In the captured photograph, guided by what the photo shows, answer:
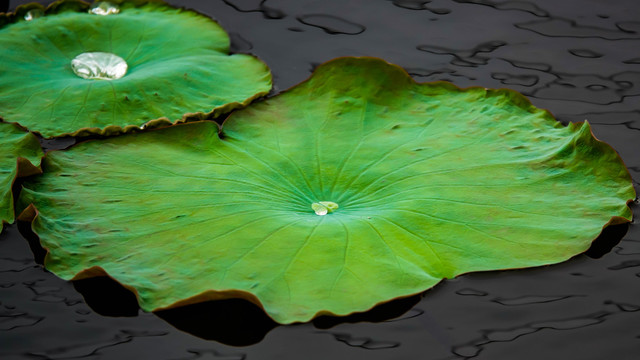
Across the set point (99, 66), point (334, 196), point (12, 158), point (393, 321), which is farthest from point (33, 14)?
point (393, 321)

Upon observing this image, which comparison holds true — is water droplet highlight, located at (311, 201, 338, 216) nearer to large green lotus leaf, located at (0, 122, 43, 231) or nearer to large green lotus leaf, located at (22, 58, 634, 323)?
large green lotus leaf, located at (22, 58, 634, 323)

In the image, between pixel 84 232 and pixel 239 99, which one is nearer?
pixel 84 232

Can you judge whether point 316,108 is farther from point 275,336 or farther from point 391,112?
point 275,336

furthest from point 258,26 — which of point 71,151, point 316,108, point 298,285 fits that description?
point 298,285

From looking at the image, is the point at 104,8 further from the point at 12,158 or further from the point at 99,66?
the point at 12,158

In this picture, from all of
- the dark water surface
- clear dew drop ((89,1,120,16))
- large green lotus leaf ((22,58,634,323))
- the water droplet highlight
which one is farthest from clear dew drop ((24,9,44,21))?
the water droplet highlight

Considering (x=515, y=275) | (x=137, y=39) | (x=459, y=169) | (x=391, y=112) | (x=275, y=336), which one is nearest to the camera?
(x=275, y=336)

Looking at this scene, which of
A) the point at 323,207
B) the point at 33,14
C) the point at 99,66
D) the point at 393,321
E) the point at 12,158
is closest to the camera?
the point at 393,321

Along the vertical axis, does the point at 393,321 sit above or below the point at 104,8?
below
